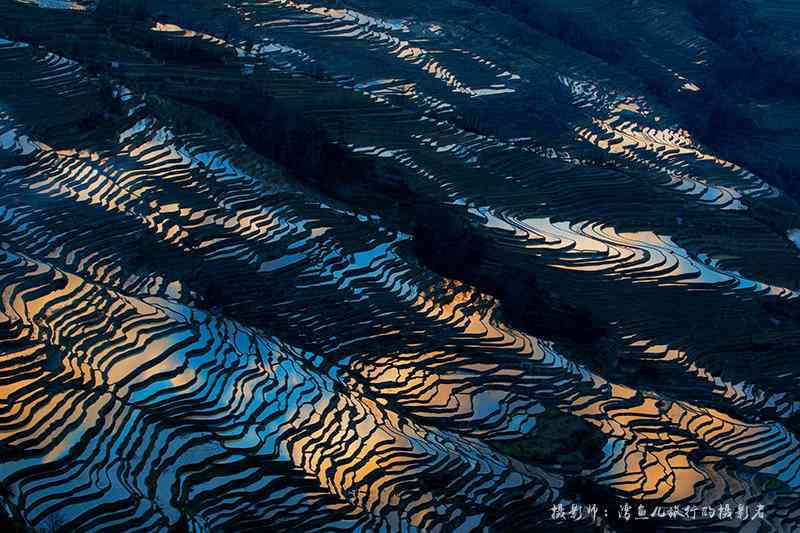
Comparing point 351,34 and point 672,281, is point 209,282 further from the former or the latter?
point 351,34

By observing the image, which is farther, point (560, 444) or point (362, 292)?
point (362, 292)

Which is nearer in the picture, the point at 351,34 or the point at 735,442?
the point at 735,442

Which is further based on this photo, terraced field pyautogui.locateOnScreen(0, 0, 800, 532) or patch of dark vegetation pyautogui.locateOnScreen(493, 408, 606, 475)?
patch of dark vegetation pyautogui.locateOnScreen(493, 408, 606, 475)

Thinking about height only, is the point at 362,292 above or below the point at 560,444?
above

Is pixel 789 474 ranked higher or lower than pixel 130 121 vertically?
lower

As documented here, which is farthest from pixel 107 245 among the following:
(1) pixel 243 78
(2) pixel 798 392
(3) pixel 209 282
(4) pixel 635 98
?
(4) pixel 635 98

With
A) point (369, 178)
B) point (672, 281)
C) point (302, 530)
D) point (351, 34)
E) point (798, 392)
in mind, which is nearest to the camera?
point (302, 530)

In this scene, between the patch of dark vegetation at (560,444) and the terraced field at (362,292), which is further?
the patch of dark vegetation at (560,444)

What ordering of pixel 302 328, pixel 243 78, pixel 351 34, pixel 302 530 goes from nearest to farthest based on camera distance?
pixel 302 530, pixel 302 328, pixel 243 78, pixel 351 34
